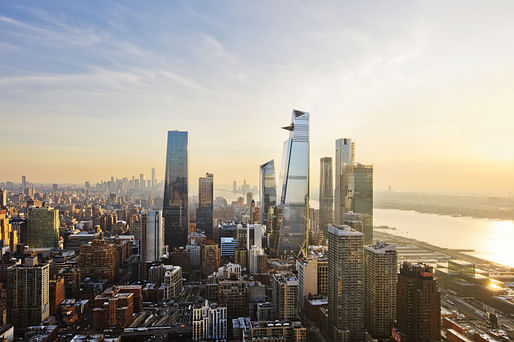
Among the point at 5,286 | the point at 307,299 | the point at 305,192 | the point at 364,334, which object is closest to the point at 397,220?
the point at 305,192

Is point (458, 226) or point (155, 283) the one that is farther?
point (458, 226)

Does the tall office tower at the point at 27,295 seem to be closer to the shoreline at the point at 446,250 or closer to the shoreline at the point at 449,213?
the shoreline at the point at 446,250

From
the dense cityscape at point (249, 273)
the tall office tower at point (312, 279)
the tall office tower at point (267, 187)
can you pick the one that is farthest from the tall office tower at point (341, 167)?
the tall office tower at point (312, 279)

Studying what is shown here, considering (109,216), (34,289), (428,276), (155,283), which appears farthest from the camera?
(109,216)

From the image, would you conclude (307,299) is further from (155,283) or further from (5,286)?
(5,286)

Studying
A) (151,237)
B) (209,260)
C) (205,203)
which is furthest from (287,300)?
(205,203)
